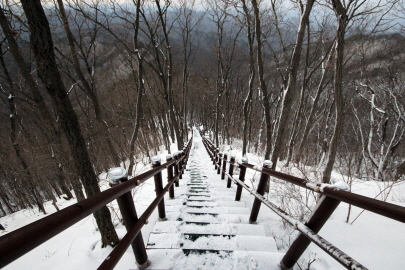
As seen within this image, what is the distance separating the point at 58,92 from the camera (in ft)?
7.66

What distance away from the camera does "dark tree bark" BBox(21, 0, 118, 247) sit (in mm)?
2139

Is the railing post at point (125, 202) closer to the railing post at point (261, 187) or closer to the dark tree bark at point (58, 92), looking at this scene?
the dark tree bark at point (58, 92)

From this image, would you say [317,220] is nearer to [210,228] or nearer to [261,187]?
[261,187]

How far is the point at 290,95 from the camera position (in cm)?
483

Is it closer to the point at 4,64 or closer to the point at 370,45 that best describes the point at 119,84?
the point at 4,64

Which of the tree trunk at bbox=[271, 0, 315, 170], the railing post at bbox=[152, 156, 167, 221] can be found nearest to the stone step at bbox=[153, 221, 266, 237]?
the railing post at bbox=[152, 156, 167, 221]

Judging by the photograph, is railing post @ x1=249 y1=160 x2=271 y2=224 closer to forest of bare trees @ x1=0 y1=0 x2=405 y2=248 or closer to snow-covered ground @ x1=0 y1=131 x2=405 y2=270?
snow-covered ground @ x1=0 y1=131 x2=405 y2=270

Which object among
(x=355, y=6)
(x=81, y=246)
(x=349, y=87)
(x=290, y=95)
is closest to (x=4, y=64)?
(x=81, y=246)

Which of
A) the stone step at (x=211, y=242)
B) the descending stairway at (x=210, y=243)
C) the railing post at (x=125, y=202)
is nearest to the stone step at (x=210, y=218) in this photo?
the descending stairway at (x=210, y=243)

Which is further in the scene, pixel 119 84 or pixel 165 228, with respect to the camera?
pixel 119 84

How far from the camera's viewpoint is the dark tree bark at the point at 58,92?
7.02 ft

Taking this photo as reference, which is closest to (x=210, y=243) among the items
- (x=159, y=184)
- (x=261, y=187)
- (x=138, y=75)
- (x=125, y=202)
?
(x=261, y=187)

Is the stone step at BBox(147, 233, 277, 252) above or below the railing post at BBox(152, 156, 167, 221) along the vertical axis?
below

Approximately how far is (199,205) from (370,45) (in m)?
15.1
